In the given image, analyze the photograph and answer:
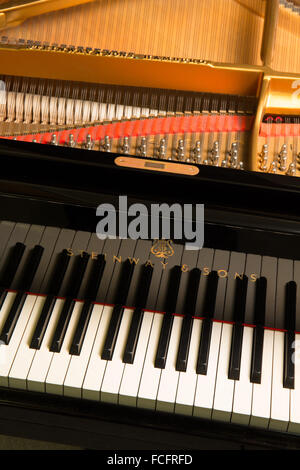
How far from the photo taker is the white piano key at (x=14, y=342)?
1.75m

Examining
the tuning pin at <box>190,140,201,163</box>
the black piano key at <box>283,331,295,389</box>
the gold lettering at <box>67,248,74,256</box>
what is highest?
the tuning pin at <box>190,140,201,163</box>

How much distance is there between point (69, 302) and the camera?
73.6 inches

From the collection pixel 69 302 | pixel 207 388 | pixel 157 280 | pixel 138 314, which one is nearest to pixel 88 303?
pixel 69 302

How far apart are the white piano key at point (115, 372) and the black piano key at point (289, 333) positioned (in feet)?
1.92

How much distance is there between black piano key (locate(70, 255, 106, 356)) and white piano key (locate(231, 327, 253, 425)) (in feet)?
1.91

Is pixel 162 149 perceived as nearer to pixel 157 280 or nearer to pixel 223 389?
pixel 157 280

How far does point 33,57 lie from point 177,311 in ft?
4.06

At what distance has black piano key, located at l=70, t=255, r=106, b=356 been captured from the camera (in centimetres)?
177

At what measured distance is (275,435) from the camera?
1.71m

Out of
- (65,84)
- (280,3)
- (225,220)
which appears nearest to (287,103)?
(280,3)

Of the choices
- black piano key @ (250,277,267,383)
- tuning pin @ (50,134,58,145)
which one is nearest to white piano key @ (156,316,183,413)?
black piano key @ (250,277,267,383)

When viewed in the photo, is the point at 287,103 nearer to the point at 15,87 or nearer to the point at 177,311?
the point at 177,311

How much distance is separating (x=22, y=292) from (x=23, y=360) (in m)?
0.27

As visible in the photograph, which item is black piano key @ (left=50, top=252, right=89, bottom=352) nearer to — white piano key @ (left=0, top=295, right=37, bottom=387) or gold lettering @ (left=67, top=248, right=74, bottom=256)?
gold lettering @ (left=67, top=248, right=74, bottom=256)
